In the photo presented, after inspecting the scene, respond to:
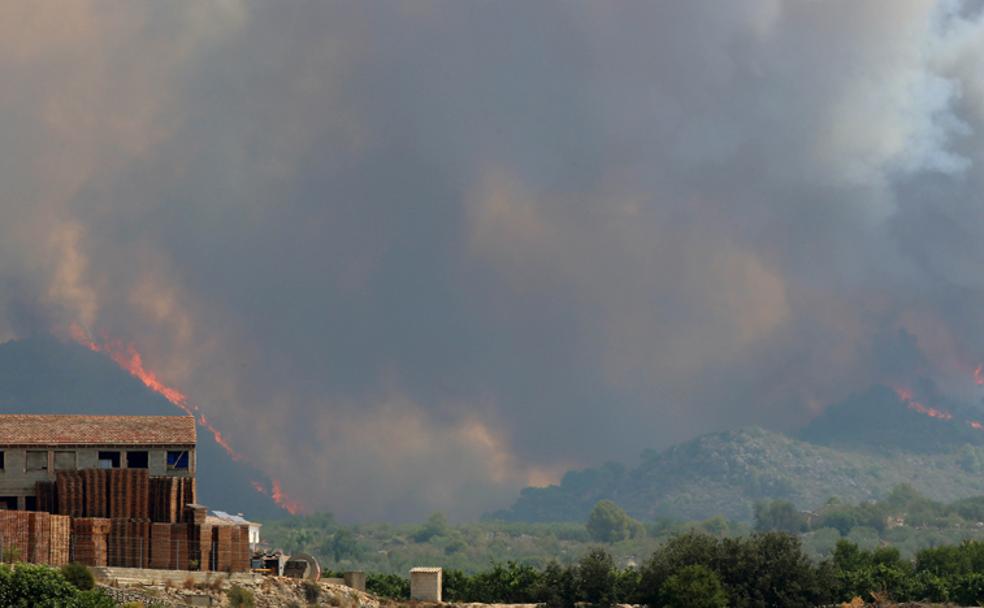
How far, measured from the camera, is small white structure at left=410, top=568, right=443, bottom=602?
120 m

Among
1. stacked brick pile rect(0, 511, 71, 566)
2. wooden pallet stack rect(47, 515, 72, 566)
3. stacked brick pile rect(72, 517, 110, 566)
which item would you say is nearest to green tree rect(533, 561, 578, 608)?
stacked brick pile rect(72, 517, 110, 566)

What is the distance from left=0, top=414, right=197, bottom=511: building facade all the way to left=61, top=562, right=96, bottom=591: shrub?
15.6m

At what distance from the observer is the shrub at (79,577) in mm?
90375

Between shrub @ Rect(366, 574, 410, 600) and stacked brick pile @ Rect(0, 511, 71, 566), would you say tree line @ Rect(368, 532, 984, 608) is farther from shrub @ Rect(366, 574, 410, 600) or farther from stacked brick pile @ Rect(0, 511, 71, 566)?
stacked brick pile @ Rect(0, 511, 71, 566)

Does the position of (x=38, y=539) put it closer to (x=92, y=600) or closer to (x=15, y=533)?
(x=15, y=533)

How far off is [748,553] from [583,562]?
1268 centimetres

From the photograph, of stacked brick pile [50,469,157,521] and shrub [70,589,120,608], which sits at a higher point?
stacked brick pile [50,469,157,521]

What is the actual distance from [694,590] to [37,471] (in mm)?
46833

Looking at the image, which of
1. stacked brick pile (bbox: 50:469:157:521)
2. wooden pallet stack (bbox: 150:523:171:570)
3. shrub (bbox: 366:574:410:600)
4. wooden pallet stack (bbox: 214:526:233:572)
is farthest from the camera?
shrub (bbox: 366:574:410:600)

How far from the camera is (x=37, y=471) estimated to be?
107375mm

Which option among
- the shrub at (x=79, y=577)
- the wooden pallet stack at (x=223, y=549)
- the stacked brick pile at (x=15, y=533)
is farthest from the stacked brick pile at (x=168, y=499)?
the shrub at (x=79, y=577)

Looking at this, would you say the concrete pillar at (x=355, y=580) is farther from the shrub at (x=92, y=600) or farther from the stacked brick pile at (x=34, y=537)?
the shrub at (x=92, y=600)

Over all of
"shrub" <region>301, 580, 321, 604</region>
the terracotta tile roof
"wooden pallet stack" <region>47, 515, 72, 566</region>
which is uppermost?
the terracotta tile roof

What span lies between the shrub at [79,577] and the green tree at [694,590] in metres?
45.7
